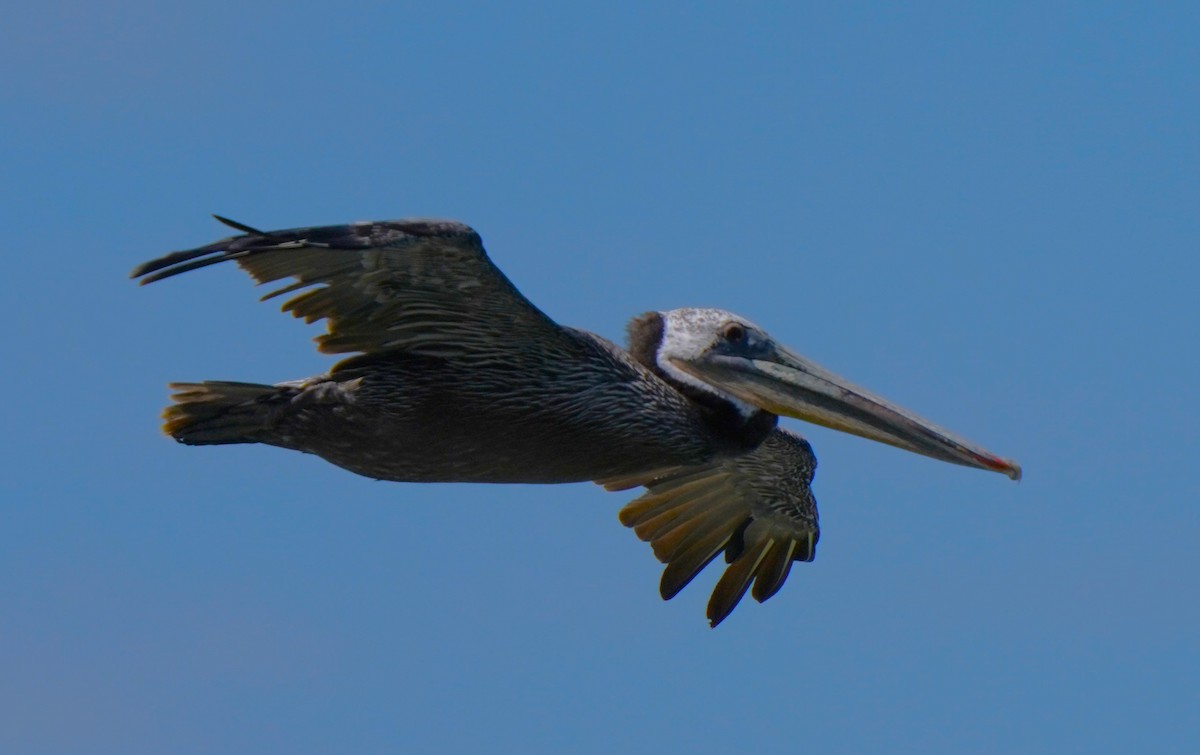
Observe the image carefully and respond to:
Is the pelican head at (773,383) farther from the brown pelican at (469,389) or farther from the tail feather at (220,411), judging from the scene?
the tail feather at (220,411)

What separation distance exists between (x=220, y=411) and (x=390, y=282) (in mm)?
1272

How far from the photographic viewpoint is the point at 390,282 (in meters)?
10.3

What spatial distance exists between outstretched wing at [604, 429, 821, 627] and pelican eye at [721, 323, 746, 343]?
3.54 feet

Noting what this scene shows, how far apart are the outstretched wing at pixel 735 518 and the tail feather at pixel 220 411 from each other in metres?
2.67

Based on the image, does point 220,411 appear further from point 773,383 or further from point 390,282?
point 773,383

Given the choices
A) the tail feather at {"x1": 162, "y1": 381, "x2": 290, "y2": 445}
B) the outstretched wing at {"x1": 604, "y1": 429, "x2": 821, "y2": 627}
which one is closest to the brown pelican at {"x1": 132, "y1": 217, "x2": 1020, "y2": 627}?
the tail feather at {"x1": 162, "y1": 381, "x2": 290, "y2": 445}

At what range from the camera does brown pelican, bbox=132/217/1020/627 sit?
10.1 m

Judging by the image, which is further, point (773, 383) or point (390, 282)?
point (773, 383)

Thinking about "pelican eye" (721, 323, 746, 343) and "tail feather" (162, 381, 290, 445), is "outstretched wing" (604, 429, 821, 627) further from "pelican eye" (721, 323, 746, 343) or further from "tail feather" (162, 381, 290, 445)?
"tail feather" (162, 381, 290, 445)

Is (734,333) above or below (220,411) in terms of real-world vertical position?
above

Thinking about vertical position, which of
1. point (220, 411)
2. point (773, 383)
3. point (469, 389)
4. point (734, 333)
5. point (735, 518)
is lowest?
point (220, 411)

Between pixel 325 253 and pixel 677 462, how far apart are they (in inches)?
93.1

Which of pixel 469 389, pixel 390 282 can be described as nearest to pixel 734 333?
pixel 469 389

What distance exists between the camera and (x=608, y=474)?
11086 millimetres
